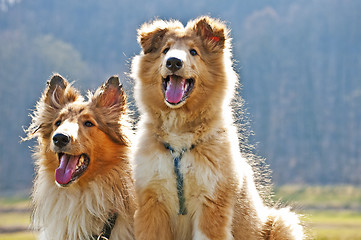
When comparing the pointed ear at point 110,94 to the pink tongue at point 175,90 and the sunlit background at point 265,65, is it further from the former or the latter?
the sunlit background at point 265,65

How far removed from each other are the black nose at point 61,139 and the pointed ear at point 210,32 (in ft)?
6.63

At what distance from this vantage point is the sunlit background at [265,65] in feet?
357

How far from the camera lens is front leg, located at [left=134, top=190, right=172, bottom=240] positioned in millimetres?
5461

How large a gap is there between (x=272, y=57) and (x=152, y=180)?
460 feet

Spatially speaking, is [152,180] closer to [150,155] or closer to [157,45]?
[150,155]

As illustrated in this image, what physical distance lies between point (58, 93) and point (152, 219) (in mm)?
2558

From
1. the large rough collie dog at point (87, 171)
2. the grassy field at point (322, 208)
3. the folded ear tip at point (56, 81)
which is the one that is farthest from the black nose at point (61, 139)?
the grassy field at point (322, 208)

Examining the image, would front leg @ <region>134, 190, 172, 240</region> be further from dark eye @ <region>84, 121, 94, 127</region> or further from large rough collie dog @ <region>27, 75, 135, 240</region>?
dark eye @ <region>84, 121, 94, 127</region>

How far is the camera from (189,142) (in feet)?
18.6

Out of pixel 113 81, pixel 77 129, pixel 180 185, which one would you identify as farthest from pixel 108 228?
pixel 113 81

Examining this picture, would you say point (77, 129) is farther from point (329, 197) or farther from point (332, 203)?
point (329, 197)

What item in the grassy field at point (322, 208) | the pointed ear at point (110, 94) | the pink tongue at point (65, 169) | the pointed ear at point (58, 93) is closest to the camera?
the pink tongue at point (65, 169)

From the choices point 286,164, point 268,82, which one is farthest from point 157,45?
point 268,82

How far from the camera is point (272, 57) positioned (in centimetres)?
14188
